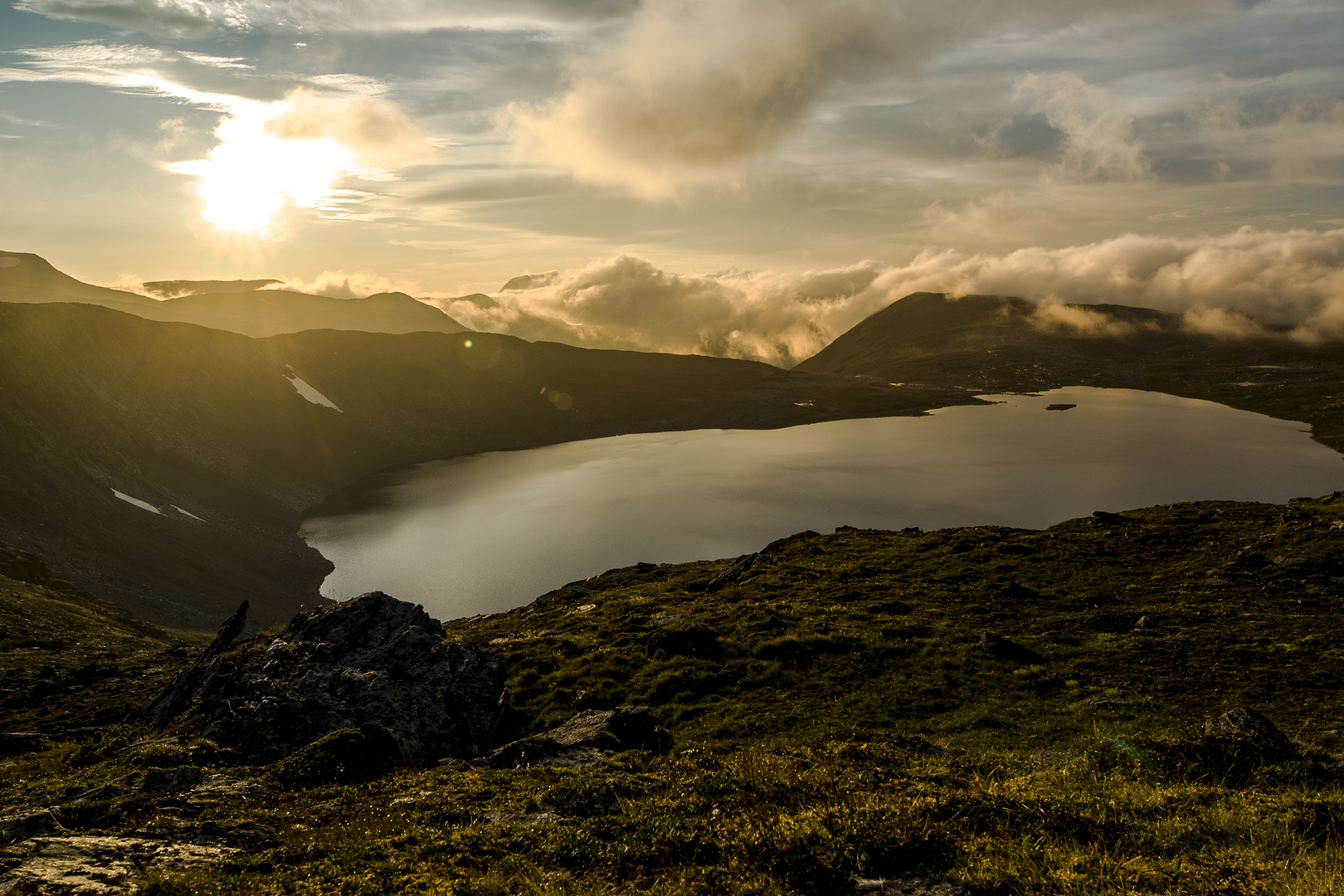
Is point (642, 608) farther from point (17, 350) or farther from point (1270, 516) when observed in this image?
point (17, 350)

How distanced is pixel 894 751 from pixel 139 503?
12128 cm

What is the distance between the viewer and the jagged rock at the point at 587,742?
15828mm

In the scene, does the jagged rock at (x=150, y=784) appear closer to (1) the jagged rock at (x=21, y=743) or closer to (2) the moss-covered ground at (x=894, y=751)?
(2) the moss-covered ground at (x=894, y=751)

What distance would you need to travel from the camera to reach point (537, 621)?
1612 inches

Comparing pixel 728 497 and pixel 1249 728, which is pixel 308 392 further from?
pixel 1249 728

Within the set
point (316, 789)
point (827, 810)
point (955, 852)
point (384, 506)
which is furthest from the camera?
point (384, 506)

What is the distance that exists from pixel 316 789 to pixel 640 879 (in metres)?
9.25

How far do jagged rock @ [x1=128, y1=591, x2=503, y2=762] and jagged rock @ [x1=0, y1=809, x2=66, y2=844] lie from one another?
695 centimetres

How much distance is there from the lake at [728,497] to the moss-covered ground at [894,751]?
160ft

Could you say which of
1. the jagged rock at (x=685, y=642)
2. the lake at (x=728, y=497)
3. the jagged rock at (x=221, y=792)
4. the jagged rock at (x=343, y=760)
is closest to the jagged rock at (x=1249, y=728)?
the jagged rock at (x=685, y=642)

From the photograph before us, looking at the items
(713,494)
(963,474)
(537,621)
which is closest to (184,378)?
(713,494)

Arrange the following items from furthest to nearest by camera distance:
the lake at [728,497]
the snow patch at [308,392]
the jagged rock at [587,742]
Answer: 1. the snow patch at [308,392]
2. the lake at [728,497]
3. the jagged rock at [587,742]

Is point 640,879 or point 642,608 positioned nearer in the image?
point 640,879

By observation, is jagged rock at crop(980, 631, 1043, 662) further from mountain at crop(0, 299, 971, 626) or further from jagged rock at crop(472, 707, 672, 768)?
mountain at crop(0, 299, 971, 626)
